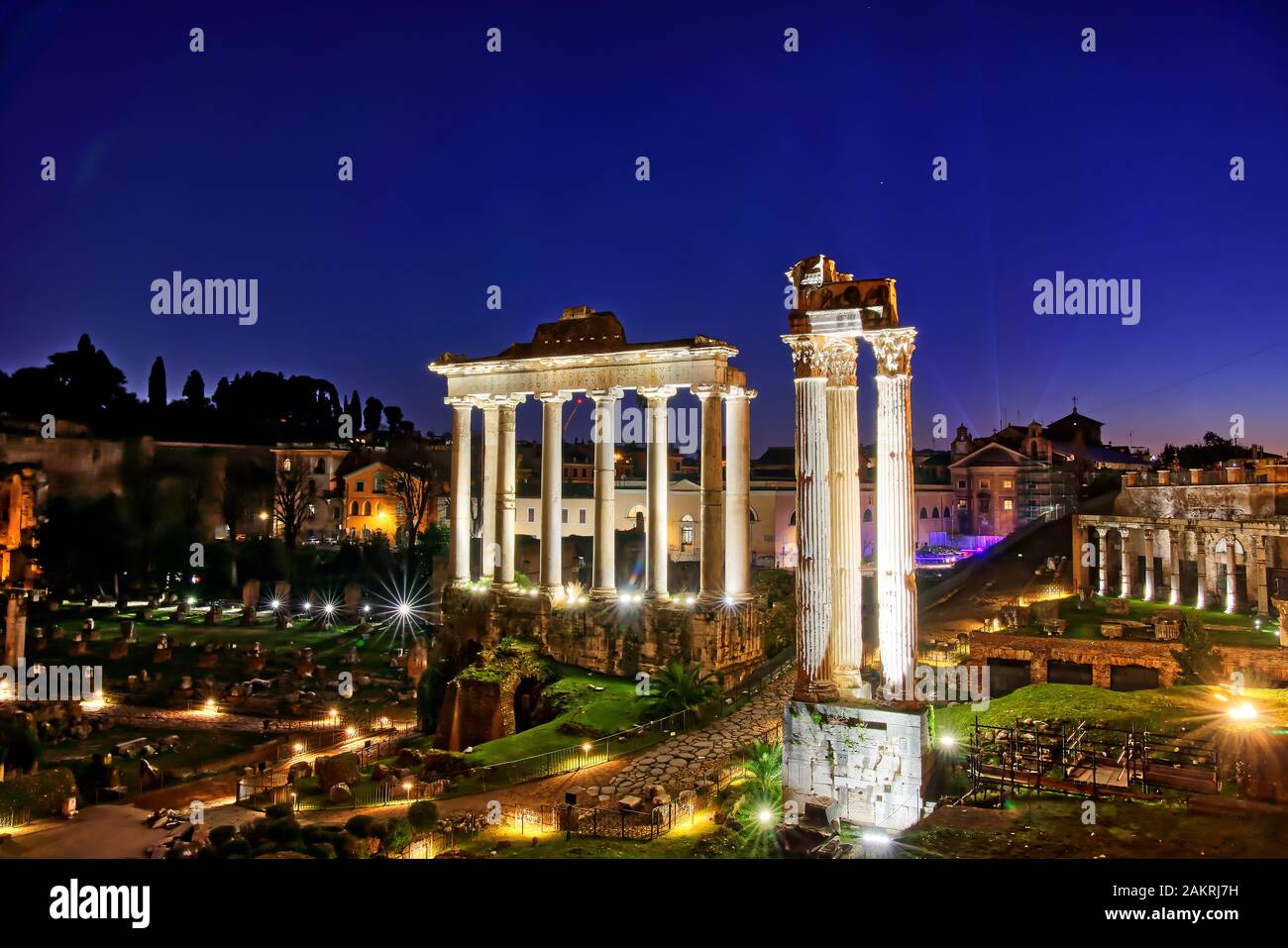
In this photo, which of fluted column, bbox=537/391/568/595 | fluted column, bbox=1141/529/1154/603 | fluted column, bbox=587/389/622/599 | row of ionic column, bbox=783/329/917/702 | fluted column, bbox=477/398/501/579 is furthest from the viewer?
fluted column, bbox=1141/529/1154/603

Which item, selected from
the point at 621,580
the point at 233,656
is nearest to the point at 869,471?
the point at 621,580

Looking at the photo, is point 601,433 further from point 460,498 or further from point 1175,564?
point 1175,564

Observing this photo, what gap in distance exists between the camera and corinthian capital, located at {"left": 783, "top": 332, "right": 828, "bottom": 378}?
1511 centimetres

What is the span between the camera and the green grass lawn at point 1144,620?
26734 mm

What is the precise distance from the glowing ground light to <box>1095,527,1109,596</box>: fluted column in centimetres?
2434

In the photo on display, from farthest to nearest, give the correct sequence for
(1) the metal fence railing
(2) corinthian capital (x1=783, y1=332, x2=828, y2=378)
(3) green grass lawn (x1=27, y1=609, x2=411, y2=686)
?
(3) green grass lawn (x1=27, y1=609, x2=411, y2=686), (1) the metal fence railing, (2) corinthian capital (x1=783, y1=332, x2=828, y2=378)

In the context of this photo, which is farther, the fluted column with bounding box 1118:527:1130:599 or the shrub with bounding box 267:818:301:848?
the fluted column with bounding box 1118:527:1130:599

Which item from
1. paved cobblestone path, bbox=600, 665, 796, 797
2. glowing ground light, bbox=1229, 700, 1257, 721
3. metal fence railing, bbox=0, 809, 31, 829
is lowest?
metal fence railing, bbox=0, 809, 31, 829

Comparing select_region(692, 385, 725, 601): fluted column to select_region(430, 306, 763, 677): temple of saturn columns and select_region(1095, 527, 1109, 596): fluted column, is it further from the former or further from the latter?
select_region(1095, 527, 1109, 596): fluted column

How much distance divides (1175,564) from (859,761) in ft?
98.2

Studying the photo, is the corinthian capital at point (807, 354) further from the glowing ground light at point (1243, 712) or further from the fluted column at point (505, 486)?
the fluted column at point (505, 486)

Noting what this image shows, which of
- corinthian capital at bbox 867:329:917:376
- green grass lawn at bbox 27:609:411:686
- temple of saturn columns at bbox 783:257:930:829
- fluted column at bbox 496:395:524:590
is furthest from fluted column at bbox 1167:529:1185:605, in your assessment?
green grass lawn at bbox 27:609:411:686

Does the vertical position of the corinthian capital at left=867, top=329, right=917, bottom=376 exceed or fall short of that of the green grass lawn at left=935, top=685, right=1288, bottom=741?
it exceeds it
